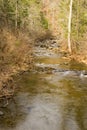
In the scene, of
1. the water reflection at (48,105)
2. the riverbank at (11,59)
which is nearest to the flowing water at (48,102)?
the water reflection at (48,105)

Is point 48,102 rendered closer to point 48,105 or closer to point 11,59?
point 48,105

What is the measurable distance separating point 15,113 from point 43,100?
2133 mm

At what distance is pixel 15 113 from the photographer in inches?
451

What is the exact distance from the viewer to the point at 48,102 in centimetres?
1302

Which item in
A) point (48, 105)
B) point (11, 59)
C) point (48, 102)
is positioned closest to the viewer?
point (48, 105)

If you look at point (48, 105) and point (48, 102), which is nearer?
point (48, 105)

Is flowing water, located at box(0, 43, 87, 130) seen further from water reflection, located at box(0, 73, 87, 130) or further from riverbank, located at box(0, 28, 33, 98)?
riverbank, located at box(0, 28, 33, 98)

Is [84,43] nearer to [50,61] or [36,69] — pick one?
[50,61]

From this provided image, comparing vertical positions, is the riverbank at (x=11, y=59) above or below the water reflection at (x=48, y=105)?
above

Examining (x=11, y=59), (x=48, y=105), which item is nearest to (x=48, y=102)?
(x=48, y=105)

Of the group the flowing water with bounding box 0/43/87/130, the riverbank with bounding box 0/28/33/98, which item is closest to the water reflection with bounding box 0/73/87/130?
the flowing water with bounding box 0/43/87/130

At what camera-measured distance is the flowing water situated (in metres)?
10.6

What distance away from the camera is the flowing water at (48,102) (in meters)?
10.6

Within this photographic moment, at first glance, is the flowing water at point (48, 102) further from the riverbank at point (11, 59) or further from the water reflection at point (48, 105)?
the riverbank at point (11, 59)
